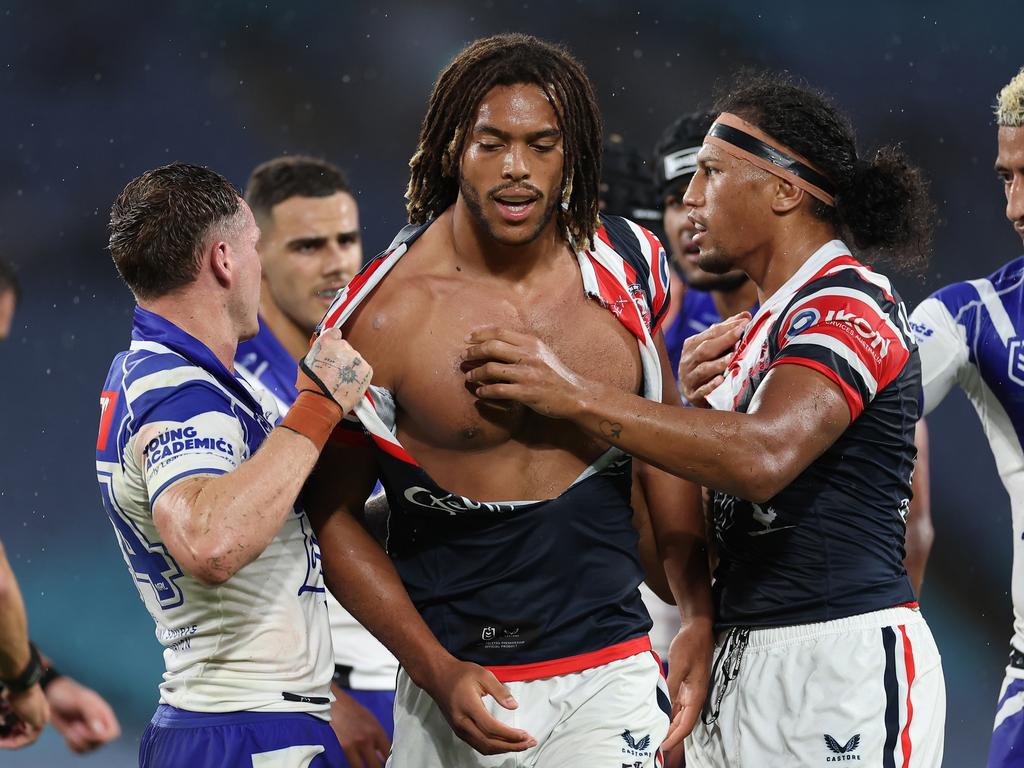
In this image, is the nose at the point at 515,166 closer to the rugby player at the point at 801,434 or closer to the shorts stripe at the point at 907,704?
the rugby player at the point at 801,434

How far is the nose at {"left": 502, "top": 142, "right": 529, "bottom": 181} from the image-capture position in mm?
2385

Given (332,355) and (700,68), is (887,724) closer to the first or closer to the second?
(332,355)

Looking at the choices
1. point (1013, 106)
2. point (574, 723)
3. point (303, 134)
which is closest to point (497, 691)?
point (574, 723)

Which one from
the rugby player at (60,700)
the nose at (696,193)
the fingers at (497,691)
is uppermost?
the nose at (696,193)

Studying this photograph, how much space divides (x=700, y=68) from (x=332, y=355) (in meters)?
4.66

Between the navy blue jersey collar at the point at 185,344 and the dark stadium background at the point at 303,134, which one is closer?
the navy blue jersey collar at the point at 185,344

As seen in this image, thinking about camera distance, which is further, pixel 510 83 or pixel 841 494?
pixel 841 494

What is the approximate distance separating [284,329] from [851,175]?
2.48m

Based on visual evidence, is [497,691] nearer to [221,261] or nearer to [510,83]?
[221,261]

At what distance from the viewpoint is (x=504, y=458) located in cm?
243

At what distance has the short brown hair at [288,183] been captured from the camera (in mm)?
4832

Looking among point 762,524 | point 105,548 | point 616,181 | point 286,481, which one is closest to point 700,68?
point 616,181

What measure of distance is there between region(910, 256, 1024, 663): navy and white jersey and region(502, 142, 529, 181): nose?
1546mm

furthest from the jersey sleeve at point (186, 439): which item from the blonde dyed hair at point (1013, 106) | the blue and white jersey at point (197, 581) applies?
the blonde dyed hair at point (1013, 106)
